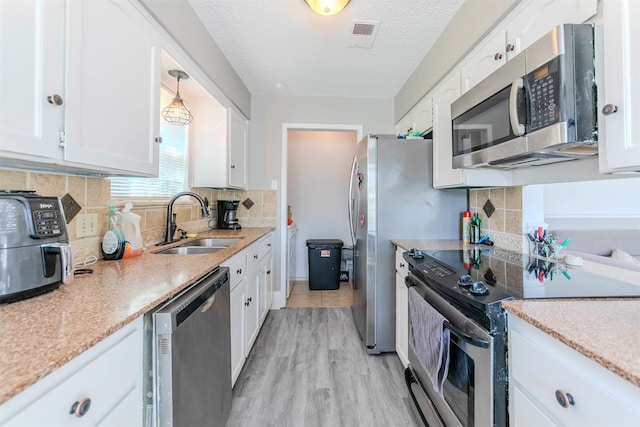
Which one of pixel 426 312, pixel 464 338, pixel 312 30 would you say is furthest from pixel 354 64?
pixel 464 338

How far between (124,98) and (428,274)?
158 centimetres

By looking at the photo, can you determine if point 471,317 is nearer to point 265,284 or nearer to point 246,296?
point 246,296

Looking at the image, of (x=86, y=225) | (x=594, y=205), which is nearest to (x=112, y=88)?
(x=86, y=225)

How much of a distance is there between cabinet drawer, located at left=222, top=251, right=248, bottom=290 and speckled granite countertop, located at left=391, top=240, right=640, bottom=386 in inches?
51.4

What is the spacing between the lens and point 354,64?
2.49 m

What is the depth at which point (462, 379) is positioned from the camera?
1074 millimetres

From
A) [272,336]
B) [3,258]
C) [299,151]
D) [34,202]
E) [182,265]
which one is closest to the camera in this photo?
[3,258]

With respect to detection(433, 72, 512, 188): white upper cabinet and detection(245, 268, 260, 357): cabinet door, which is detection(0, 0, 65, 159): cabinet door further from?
detection(433, 72, 512, 188): white upper cabinet

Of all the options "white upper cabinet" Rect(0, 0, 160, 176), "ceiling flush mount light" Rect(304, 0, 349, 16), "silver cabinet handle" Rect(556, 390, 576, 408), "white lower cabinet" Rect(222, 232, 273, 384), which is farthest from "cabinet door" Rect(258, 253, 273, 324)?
"silver cabinet handle" Rect(556, 390, 576, 408)

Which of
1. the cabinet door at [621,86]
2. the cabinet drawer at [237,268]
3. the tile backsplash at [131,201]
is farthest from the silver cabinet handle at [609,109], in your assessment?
the tile backsplash at [131,201]

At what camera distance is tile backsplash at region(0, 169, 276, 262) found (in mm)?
1104

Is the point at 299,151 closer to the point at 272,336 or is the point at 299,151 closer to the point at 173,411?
the point at 272,336

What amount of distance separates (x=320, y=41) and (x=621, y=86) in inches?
73.4

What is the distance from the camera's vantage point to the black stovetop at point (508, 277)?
944 millimetres
